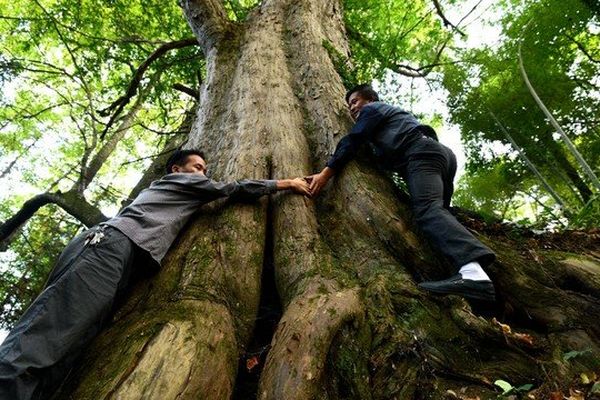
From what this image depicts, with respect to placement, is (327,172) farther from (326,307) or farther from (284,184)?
(326,307)

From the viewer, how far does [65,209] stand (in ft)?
16.9

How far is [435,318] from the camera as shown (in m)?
1.85

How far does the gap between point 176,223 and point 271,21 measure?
3913 mm

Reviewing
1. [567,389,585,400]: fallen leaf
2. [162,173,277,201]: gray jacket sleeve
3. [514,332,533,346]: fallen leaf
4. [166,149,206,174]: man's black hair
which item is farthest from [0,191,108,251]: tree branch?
[567,389,585,400]: fallen leaf

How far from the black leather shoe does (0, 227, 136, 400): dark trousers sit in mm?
1682

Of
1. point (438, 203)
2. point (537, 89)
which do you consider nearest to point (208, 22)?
point (438, 203)

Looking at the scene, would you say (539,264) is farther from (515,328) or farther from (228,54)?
(228,54)

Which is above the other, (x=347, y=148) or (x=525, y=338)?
(x=347, y=148)

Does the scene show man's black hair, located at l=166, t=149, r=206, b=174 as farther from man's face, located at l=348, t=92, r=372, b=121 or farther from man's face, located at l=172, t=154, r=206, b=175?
man's face, located at l=348, t=92, r=372, b=121

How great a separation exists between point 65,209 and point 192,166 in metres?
3.38

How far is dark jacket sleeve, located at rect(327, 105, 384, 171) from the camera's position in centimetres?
281

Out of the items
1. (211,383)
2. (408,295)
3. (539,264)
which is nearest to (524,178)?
(539,264)

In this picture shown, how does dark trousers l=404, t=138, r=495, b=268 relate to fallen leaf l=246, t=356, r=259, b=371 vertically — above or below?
above

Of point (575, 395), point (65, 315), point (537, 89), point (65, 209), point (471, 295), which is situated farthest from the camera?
point (537, 89)
